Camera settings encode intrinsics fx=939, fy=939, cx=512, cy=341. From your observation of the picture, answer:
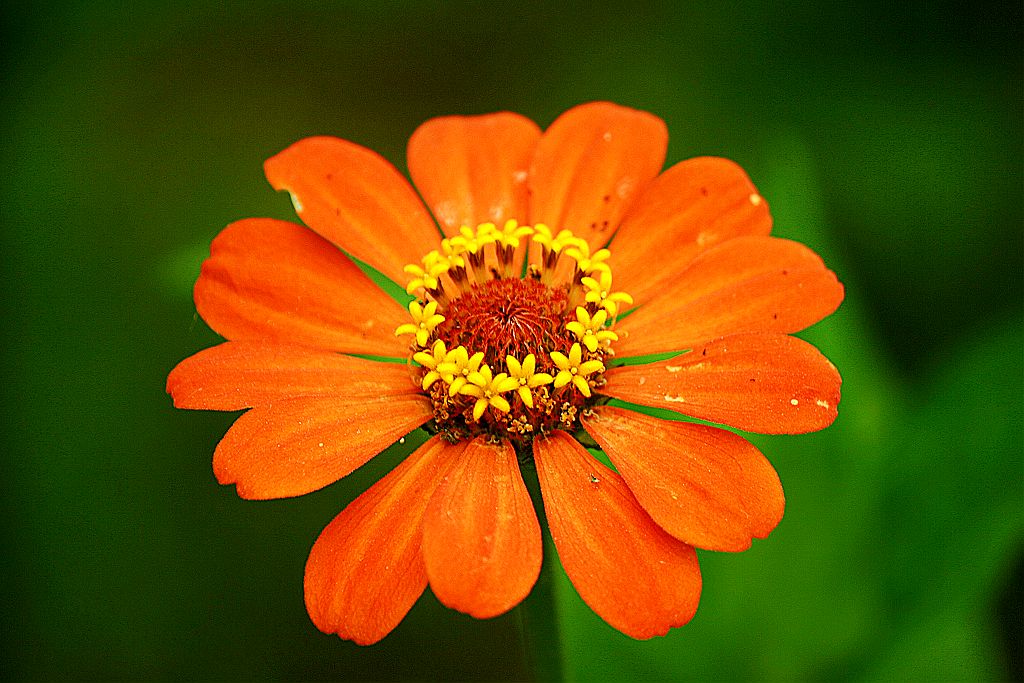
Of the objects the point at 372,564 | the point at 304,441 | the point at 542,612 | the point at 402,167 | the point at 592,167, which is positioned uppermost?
the point at 402,167

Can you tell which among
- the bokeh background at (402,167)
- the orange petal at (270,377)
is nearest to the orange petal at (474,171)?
the orange petal at (270,377)

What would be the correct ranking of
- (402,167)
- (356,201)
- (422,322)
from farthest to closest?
(402,167)
(356,201)
(422,322)

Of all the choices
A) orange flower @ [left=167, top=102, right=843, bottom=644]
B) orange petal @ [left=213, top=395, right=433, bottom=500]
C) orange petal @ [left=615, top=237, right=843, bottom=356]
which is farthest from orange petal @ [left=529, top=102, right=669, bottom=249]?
orange petal @ [left=213, top=395, right=433, bottom=500]

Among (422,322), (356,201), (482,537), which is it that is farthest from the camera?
(356,201)

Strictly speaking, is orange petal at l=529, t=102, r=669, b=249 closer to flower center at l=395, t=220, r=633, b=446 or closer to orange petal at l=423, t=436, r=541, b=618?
flower center at l=395, t=220, r=633, b=446

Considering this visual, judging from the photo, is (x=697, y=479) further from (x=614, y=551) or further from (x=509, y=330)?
(x=509, y=330)

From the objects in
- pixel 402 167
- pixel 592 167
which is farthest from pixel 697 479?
pixel 402 167

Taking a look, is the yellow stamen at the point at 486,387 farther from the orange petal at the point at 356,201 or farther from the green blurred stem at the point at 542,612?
the orange petal at the point at 356,201

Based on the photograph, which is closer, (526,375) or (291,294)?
(526,375)
